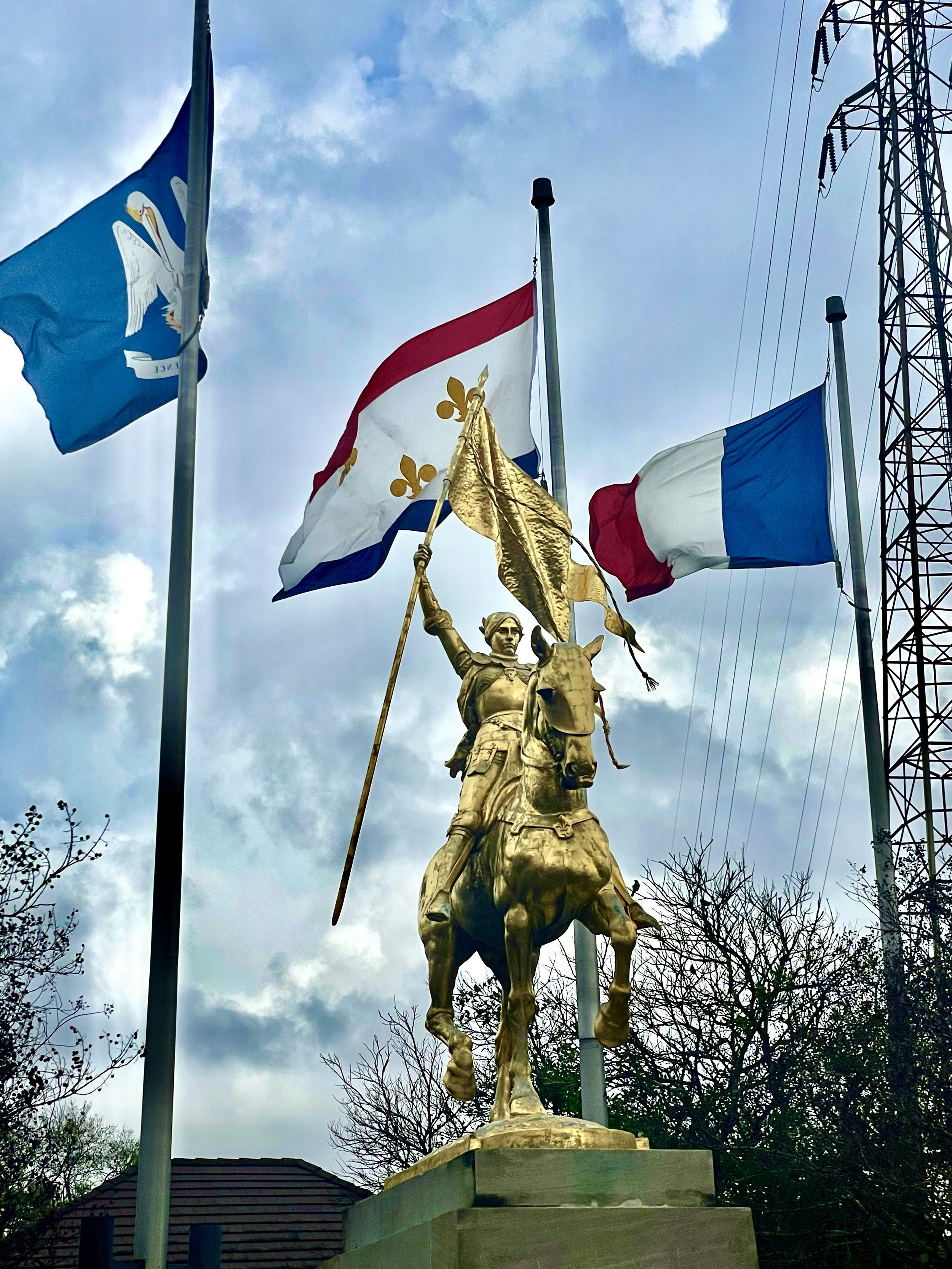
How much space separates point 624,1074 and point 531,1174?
15.4 meters

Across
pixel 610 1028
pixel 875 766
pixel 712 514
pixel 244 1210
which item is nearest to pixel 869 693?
pixel 875 766

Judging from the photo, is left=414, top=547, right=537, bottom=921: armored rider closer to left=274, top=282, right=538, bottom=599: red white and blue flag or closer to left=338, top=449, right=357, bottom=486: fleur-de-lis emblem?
left=274, top=282, right=538, bottom=599: red white and blue flag

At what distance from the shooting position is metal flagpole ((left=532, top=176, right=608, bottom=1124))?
1298cm

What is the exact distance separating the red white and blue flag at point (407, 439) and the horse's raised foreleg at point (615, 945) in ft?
21.5

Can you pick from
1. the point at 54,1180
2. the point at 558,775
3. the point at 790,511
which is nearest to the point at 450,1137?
the point at 54,1180

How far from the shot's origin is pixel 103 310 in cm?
1370

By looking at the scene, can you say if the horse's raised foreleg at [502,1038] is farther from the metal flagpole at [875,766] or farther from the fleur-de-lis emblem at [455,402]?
the metal flagpole at [875,766]

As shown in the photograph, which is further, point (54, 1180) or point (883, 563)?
point (883, 563)

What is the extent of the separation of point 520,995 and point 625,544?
29.1 ft

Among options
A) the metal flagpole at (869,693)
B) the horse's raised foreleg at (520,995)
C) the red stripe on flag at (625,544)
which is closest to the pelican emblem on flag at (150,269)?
the red stripe on flag at (625,544)

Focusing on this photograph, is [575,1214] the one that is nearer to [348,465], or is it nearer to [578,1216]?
[578,1216]

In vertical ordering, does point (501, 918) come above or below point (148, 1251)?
above

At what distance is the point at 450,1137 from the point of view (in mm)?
27125

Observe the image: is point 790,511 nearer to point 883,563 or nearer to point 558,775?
point 883,563
